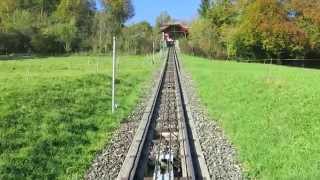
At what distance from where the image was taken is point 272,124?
15.5 metres

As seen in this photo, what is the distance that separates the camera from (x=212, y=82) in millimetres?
31891

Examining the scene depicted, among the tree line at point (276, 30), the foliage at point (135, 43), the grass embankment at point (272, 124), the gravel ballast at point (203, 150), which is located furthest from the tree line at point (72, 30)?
the gravel ballast at point (203, 150)

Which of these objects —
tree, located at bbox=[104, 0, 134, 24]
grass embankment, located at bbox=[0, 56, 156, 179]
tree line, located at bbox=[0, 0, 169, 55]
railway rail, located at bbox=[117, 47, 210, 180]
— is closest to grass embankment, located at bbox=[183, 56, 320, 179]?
railway rail, located at bbox=[117, 47, 210, 180]

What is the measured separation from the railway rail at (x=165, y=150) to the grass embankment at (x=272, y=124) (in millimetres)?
1035

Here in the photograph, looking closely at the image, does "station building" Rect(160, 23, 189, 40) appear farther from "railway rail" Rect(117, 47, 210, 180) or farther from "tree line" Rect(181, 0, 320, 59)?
"railway rail" Rect(117, 47, 210, 180)

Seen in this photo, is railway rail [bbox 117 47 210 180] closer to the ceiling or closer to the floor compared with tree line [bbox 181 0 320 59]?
closer to the floor

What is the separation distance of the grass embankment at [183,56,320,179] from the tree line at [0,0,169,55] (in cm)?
7553

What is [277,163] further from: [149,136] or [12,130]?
[12,130]

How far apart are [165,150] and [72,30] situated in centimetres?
10198

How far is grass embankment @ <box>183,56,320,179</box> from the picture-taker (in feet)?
36.5

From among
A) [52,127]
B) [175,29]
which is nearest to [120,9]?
[175,29]

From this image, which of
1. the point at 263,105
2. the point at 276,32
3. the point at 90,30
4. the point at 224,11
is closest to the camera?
the point at 263,105

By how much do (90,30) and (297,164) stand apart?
118m

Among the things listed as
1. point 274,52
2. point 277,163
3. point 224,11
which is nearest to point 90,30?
point 224,11
